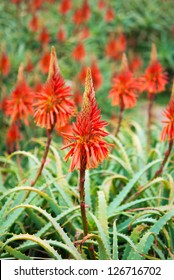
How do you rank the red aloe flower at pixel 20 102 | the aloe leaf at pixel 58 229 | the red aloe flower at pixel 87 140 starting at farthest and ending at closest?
the red aloe flower at pixel 20 102 < the aloe leaf at pixel 58 229 < the red aloe flower at pixel 87 140

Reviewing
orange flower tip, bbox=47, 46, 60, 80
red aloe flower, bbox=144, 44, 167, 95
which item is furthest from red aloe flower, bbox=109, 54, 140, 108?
orange flower tip, bbox=47, 46, 60, 80

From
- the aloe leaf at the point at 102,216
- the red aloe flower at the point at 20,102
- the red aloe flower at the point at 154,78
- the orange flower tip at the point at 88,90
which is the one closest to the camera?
the orange flower tip at the point at 88,90

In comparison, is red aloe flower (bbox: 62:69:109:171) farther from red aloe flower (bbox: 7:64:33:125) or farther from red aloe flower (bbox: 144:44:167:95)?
red aloe flower (bbox: 144:44:167:95)

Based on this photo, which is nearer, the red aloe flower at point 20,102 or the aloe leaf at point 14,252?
the aloe leaf at point 14,252

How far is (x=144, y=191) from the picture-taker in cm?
329

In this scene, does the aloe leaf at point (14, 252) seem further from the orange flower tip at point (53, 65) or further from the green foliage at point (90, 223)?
the orange flower tip at point (53, 65)

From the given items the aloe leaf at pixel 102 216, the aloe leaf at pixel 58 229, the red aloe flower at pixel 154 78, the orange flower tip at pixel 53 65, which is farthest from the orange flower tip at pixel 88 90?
the red aloe flower at pixel 154 78

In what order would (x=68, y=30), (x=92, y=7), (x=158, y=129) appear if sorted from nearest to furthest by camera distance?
(x=158, y=129), (x=68, y=30), (x=92, y=7)

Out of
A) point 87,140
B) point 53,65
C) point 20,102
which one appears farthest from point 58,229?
point 20,102

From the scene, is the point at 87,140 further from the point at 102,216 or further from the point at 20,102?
the point at 20,102

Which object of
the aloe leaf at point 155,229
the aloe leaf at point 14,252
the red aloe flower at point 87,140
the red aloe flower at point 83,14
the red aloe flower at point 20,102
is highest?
the red aloe flower at point 83,14
